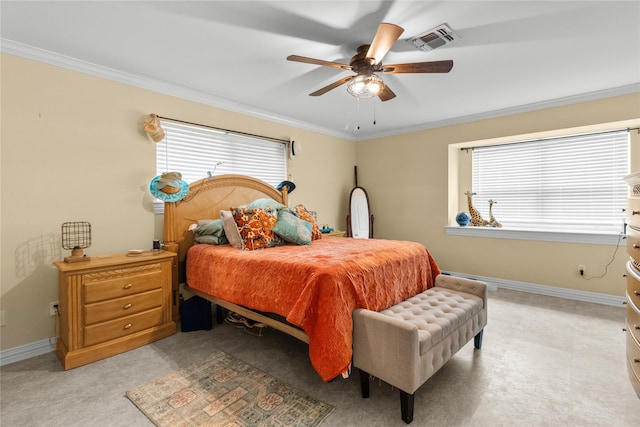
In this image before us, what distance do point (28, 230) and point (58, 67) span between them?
1.36m

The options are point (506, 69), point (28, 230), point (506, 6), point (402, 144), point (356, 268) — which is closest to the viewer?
point (506, 6)

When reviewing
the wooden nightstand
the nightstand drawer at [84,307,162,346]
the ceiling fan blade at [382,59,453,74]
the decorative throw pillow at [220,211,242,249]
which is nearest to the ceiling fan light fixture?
the ceiling fan blade at [382,59,453,74]

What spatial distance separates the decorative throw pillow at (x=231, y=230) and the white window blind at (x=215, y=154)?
0.82m

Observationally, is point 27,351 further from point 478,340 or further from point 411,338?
point 478,340

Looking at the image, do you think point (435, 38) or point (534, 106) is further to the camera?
point (534, 106)

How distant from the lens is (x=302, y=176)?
465cm

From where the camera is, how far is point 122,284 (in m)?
2.42

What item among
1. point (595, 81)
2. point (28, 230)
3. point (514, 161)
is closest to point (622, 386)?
point (595, 81)

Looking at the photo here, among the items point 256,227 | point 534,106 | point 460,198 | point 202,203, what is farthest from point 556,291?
point 202,203

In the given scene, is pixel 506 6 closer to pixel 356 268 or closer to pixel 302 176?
pixel 356 268

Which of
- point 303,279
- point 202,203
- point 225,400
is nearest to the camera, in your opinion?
point 225,400

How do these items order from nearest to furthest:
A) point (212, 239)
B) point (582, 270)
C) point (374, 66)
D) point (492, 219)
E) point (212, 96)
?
1. point (374, 66)
2. point (212, 239)
3. point (212, 96)
4. point (582, 270)
5. point (492, 219)

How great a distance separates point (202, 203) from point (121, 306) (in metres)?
1.28

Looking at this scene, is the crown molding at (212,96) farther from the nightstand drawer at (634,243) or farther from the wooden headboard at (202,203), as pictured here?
the nightstand drawer at (634,243)
